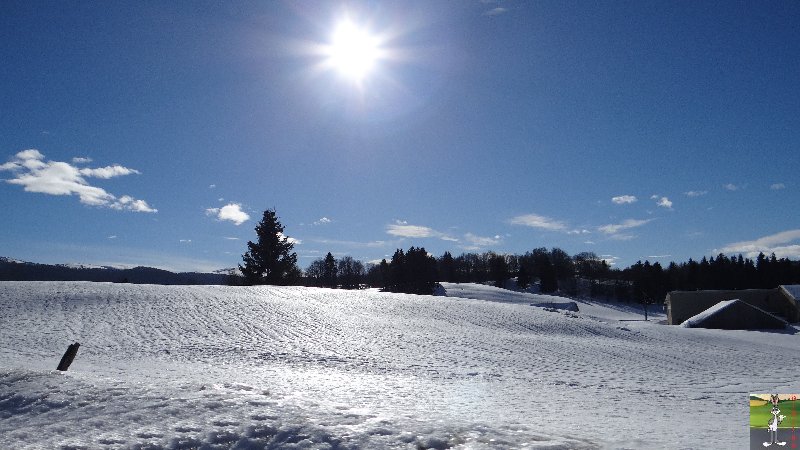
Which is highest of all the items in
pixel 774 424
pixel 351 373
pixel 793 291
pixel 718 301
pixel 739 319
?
pixel 793 291

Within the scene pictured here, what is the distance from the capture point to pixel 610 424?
1009cm

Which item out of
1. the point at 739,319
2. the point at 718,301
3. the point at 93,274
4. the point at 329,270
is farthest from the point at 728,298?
the point at 93,274

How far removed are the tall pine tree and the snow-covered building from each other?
5014cm

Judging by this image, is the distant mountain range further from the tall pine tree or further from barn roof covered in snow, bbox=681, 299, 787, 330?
barn roof covered in snow, bbox=681, 299, 787, 330

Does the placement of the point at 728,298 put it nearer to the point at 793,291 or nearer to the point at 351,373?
the point at 793,291

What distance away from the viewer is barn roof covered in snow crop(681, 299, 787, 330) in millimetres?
43094

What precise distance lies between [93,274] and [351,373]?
74142mm

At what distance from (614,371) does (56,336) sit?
25.1 metres

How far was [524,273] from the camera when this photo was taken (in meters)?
122

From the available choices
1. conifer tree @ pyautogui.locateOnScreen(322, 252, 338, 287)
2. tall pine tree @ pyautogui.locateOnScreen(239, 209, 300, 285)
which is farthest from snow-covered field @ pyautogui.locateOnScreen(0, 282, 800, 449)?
conifer tree @ pyautogui.locateOnScreen(322, 252, 338, 287)

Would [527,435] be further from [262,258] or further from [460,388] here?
[262,258]

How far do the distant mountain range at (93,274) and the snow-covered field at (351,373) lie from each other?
130 ft

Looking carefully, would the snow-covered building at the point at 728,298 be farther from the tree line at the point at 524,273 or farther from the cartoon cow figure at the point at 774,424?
the cartoon cow figure at the point at 774,424

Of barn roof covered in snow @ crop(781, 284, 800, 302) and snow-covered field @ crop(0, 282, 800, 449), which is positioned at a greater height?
barn roof covered in snow @ crop(781, 284, 800, 302)
